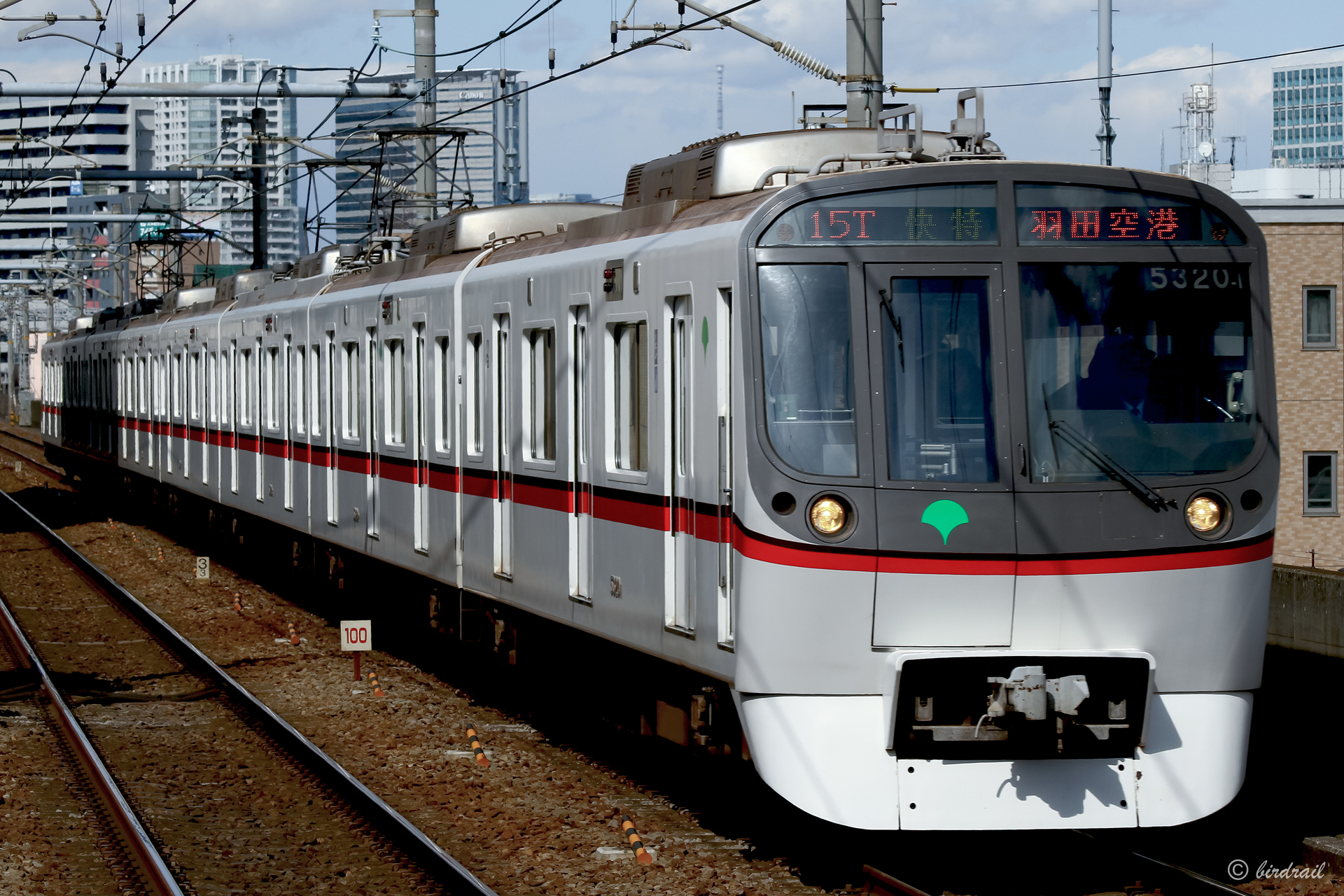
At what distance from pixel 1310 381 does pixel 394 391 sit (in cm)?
2130

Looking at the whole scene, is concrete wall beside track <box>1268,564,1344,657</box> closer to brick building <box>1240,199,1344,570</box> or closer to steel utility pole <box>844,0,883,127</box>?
steel utility pole <box>844,0,883,127</box>

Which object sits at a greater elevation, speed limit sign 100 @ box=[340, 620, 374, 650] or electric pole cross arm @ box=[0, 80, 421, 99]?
electric pole cross arm @ box=[0, 80, 421, 99]

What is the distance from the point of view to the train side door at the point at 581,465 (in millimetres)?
9320

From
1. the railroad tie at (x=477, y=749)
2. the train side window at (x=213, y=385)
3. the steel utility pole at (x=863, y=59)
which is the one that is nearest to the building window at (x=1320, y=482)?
the train side window at (x=213, y=385)

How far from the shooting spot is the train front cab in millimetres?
6938

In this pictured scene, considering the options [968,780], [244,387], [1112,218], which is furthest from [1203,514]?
[244,387]

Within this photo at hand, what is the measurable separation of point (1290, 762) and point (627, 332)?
14.8 ft

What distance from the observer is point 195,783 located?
1016 centimetres

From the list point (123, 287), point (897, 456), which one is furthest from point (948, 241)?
point (123, 287)

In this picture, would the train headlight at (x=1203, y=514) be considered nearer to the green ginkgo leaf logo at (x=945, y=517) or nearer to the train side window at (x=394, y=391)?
the green ginkgo leaf logo at (x=945, y=517)

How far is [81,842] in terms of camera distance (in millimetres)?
8883

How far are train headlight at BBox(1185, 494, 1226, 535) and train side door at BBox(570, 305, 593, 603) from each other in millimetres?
3297

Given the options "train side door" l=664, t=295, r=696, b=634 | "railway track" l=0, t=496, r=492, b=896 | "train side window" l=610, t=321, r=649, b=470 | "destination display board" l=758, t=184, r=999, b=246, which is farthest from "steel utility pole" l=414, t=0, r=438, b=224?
"destination display board" l=758, t=184, r=999, b=246

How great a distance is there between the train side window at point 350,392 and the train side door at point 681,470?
266 inches
